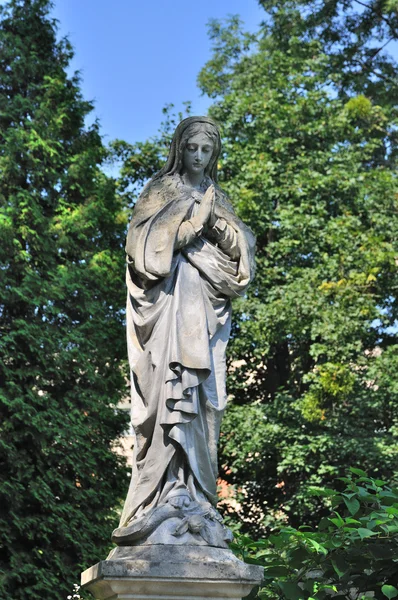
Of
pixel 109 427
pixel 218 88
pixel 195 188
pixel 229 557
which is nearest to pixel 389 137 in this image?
pixel 218 88

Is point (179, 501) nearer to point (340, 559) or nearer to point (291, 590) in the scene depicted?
point (291, 590)

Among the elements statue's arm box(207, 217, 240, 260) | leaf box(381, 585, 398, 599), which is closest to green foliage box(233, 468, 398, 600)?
leaf box(381, 585, 398, 599)

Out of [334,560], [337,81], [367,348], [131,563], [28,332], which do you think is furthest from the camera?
[337,81]

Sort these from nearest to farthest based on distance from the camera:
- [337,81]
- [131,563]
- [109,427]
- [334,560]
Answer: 1. [131,563]
2. [334,560]
3. [109,427]
4. [337,81]

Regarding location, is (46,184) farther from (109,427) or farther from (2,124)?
(109,427)

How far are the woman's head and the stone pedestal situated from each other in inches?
88.8

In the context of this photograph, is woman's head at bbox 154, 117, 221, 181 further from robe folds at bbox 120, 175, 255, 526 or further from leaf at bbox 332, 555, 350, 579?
leaf at bbox 332, 555, 350, 579

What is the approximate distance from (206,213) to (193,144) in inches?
18.3

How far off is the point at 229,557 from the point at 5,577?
9235 millimetres

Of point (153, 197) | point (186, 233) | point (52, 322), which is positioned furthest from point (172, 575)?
point (52, 322)

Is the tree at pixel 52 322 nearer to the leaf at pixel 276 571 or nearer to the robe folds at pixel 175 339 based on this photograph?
the leaf at pixel 276 571

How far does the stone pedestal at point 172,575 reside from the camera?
14.1ft

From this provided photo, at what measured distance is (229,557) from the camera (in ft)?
14.9

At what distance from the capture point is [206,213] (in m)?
5.31
